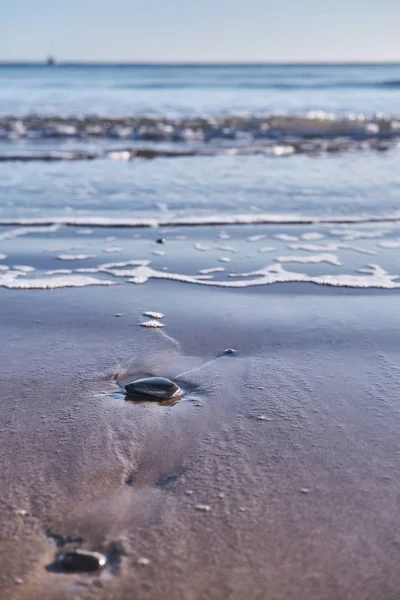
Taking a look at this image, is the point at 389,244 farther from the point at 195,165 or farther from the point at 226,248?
the point at 195,165

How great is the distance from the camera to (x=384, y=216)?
20.8 ft

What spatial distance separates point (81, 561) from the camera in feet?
5.65

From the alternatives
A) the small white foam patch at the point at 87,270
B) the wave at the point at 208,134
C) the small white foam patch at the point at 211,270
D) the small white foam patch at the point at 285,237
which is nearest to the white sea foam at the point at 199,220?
the small white foam patch at the point at 285,237

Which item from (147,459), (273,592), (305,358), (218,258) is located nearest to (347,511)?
(273,592)

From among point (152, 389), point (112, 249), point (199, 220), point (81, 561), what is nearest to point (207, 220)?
point (199, 220)

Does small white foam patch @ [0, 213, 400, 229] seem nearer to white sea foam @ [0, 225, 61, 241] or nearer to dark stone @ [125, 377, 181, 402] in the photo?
white sea foam @ [0, 225, 61, 241]

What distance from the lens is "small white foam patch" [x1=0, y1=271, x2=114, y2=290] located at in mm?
→ 4215

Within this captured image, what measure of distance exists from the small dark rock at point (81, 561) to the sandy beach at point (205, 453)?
0.08 ft

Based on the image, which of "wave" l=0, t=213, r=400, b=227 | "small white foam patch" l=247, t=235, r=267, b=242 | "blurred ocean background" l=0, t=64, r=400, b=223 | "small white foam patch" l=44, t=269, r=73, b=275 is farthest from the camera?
"blurred ocean background" l=0, t=64, r=400, b=223

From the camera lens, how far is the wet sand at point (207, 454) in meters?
1.73

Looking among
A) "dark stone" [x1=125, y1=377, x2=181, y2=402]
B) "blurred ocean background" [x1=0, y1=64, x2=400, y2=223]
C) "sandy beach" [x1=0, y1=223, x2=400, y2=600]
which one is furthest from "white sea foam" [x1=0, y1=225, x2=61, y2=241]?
"dark stone" [x1=125, y1=377, x2=181, y2=402]

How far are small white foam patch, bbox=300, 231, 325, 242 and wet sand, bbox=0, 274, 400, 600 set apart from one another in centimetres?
176

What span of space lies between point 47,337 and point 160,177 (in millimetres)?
5531

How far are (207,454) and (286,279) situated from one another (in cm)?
224
